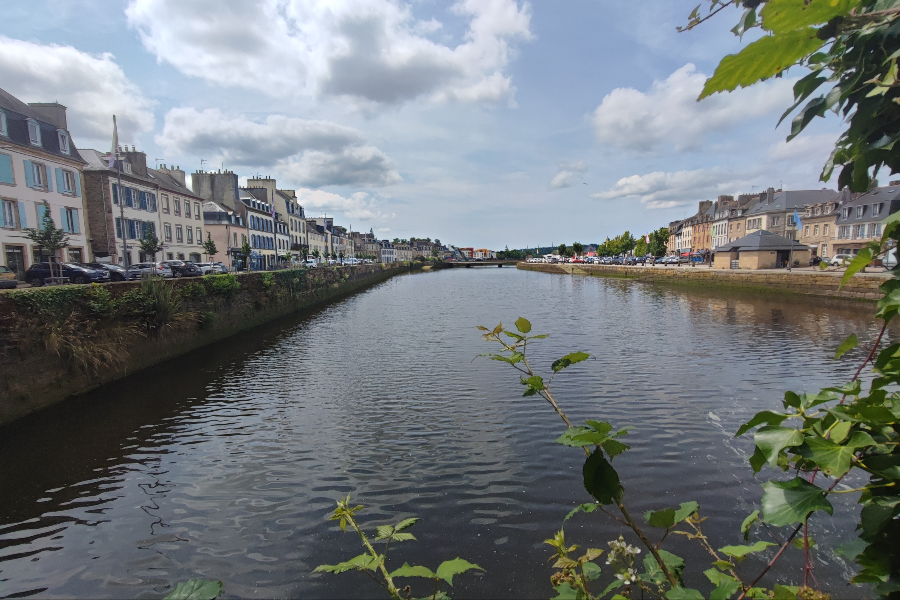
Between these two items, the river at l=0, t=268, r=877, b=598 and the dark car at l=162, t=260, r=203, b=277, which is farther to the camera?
the dark car at l=162, t=260, r=203, b=277

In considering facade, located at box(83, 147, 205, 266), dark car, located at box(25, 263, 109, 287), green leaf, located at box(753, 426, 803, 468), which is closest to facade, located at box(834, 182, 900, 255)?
green leaf, located at box(753, 426, 803, 468)

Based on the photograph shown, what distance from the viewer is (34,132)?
88.8 feet

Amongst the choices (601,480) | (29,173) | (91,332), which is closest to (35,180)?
(29,173)

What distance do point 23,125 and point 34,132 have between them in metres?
0.93

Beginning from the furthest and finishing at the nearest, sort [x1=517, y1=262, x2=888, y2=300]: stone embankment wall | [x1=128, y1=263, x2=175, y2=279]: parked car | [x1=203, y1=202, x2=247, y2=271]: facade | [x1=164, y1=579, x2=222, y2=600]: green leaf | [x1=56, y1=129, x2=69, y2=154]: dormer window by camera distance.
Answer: [x1=203, y1=202, x2=247, y2=271]: facade
[x1=56, y1=129, x2=69, y2=154]: dormer window
[x1=517, y1=262, x2=888, y2=300]: stone embankment wall
[x1=128, y1=263, x2=175, y2=279]: parked car
[x1=164, y1=579, x2=222, y2=600]: green leaf

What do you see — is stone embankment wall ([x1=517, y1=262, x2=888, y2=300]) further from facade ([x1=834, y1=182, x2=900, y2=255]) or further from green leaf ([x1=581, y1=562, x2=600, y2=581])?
green leaf ([x1=581, y1=562, x2=600, y2=581])

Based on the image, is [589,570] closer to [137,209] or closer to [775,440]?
[775,440]

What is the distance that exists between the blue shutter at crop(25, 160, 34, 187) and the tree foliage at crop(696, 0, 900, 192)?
121 ft

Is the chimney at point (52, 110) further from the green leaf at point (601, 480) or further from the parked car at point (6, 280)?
the green leaf at point (601, 480)

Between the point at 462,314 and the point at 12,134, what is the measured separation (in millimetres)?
28189

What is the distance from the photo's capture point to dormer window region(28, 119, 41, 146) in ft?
87.4

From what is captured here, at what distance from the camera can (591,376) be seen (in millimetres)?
12539

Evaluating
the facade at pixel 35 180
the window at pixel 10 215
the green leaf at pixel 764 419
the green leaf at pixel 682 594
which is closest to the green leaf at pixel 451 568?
the green leaf at pixel 682 594

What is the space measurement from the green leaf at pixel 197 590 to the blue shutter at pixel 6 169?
34.0 m
